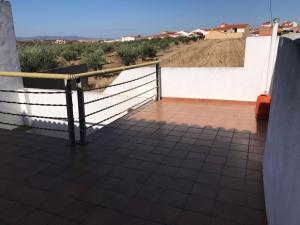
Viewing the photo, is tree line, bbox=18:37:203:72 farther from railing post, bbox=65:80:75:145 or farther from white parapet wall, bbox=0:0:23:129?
railing post, bbox=65:80:75:145

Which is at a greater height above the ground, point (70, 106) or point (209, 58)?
point (70, 106)

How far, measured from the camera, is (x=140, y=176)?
3.02 meters

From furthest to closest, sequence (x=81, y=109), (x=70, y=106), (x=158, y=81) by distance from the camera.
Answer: (x=158, y=81), (x=81, y=109), (x=70, y=106)

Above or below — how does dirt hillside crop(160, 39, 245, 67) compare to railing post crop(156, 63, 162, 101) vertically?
below

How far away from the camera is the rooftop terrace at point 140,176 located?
2359 millimetres

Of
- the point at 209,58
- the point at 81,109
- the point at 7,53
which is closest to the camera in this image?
the point at 81,109

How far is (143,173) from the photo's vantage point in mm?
3090

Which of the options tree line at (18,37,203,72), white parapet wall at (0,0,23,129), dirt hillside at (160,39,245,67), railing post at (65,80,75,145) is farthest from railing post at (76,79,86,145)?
dirt hillside at (160,39,245,67)

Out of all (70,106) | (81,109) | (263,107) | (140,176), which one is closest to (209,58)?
(263,107)

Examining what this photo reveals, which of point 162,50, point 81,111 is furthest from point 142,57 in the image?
point 81,111

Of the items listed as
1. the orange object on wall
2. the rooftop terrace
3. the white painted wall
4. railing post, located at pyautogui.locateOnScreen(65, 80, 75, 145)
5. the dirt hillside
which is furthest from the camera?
the dirt hillside

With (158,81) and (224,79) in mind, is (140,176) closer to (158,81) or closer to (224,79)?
(158,81)

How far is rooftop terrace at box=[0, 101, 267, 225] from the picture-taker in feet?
7.74

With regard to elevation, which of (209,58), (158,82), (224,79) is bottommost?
(209,58)
